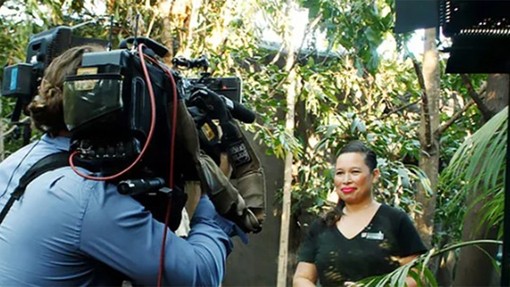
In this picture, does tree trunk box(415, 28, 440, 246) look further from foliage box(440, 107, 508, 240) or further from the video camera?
the video camera

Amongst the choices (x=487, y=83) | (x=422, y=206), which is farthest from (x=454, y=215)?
(x=487, y=83)

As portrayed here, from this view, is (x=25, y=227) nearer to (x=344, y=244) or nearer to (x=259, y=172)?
(x=259, y=172)

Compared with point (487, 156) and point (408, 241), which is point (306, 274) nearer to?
point (408, 241)

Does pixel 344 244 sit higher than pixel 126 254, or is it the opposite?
pixel 126 254

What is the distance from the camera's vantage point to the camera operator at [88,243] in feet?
4.00

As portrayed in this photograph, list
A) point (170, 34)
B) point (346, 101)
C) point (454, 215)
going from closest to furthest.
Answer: point (170, 34) → point (454, 215) → point (346, 101)

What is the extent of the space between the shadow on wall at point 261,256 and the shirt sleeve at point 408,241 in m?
4.19

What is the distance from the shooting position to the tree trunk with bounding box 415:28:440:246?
406 centimetres

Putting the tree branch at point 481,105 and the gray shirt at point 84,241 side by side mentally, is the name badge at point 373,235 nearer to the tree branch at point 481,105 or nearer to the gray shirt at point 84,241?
the gray shirt at point 84,241

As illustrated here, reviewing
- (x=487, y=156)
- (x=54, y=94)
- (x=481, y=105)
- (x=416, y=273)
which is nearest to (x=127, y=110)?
(x=54, y=94)

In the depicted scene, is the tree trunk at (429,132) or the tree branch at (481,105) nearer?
the tree branch at (481,105)

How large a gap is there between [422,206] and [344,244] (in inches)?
78.8

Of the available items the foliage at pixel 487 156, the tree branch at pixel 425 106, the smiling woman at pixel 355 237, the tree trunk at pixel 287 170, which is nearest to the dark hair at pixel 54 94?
the foliage at pixel 487 156

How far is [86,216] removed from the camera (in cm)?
122
